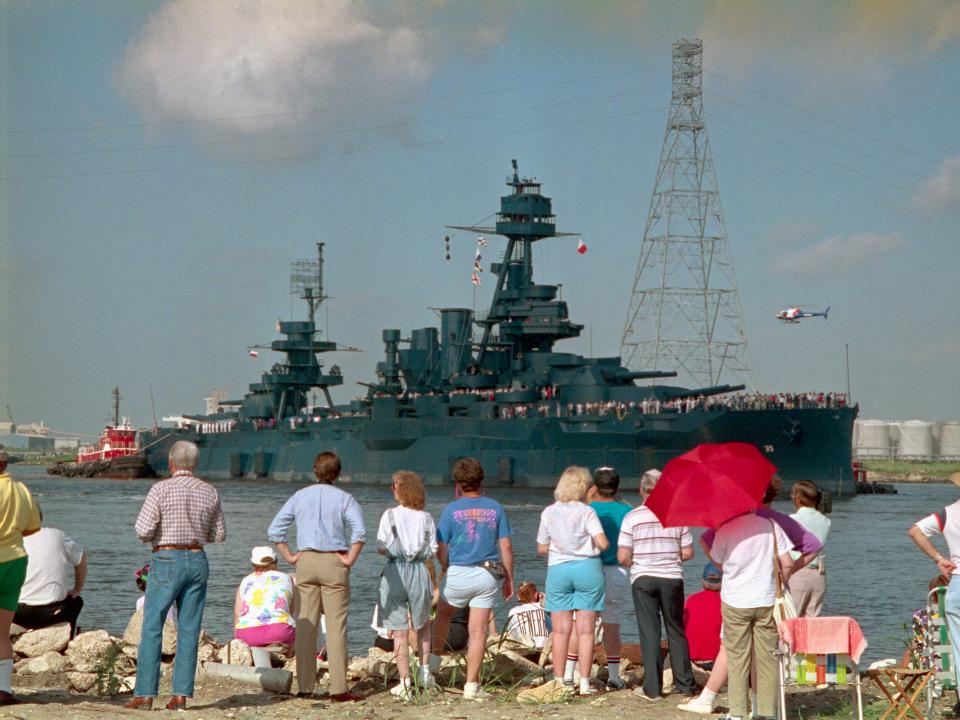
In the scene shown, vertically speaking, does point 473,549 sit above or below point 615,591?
above

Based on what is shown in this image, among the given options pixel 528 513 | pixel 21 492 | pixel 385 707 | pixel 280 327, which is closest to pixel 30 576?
pixel 21 492

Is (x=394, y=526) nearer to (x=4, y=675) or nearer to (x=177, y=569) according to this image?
(x=177, y=569)

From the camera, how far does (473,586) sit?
9172mm

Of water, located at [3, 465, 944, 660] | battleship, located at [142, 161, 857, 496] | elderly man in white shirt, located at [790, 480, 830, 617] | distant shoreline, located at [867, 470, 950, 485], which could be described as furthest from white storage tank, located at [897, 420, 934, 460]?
elderly man in white shirt, located at [790, 480, 830, 617]

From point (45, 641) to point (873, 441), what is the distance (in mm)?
122060

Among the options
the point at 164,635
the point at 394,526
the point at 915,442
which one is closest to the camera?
the point at 394,526

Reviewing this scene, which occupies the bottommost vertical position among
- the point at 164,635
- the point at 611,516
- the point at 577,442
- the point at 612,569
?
the point at 164,635

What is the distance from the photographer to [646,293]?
54.3m

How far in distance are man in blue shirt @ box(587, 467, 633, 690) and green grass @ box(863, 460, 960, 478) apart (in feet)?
288

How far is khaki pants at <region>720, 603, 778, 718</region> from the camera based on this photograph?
809 centimetres

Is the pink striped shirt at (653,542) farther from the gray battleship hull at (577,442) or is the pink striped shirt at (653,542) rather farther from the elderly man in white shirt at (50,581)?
the gray battleship hull at (577,442)

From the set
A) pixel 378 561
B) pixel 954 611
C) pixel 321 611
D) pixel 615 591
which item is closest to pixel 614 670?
pixel 615 591

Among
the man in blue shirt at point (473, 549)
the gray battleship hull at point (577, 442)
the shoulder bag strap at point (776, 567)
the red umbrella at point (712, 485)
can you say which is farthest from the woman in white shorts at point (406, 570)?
the gray battleship hull at point (577, 442)

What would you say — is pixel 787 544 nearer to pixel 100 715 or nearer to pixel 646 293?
pixel 100 715
